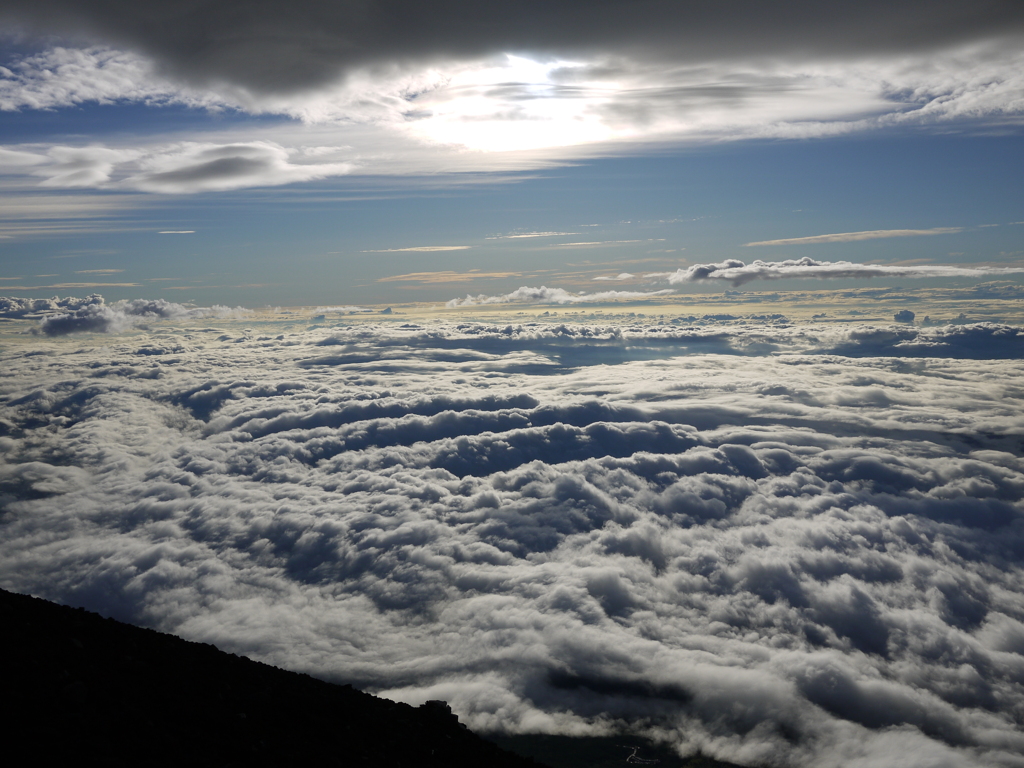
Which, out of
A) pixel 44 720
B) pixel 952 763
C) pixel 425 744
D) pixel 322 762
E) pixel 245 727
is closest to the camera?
pixel 44 720

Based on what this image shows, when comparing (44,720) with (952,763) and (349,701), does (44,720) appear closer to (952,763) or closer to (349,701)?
(349,701)

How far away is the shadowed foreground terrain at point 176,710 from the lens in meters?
26.3

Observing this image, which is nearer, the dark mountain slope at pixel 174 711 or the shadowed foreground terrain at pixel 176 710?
the dark mountain slope at pixel 174 711

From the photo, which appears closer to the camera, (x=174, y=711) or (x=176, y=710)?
(x=174, y=711)

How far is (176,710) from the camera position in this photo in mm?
33938

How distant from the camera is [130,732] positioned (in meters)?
27.5

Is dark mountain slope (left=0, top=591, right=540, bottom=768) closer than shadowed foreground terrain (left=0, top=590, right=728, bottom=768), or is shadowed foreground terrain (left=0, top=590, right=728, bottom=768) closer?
dark mountain slope (left=0, top=591, right=540, bottom=768)

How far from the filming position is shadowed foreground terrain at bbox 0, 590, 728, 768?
26.3 m

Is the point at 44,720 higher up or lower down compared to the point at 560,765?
higher up

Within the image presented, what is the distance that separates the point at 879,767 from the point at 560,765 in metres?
127

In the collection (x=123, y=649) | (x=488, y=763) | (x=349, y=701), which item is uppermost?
(x=123, y=649)

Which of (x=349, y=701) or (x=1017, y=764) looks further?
(x=1017, y=764)

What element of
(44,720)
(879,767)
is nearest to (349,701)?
(44,720)

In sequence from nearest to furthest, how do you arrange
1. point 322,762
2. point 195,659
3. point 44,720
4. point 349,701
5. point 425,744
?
1. point 44,720
2. point 322,762
3. point 195,659
4. point 425,744
5. point 349,701
